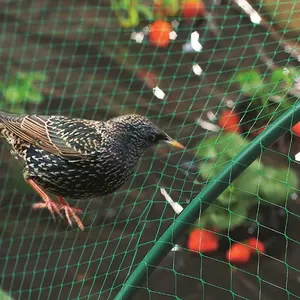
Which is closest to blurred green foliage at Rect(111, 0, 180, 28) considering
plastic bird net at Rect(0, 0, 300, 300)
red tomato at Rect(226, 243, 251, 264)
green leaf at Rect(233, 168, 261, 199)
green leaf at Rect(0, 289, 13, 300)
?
plastic bird net at Rect(0, 0, 300, 300)

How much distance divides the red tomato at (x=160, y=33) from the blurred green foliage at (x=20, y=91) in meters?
0.54

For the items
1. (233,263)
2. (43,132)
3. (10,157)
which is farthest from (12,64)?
(233,263)

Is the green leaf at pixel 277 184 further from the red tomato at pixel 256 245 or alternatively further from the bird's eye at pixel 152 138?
the bird's eye at pixel 152 138

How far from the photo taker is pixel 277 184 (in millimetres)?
2461

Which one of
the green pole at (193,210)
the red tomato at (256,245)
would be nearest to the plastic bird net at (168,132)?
the red tomato at (256,245)

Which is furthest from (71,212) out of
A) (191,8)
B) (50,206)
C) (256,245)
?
(191,8)

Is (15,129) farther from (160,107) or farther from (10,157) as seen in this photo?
(160,107)

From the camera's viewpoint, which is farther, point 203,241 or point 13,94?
point 13,94

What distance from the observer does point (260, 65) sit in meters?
2.68

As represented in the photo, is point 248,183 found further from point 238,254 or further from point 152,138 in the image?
point 152,138

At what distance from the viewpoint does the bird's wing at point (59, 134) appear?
2.05 metres

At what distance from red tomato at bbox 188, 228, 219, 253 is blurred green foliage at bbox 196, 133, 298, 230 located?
5 centimetres

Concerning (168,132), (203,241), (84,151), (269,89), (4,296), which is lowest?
(4,296)

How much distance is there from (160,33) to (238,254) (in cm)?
111
